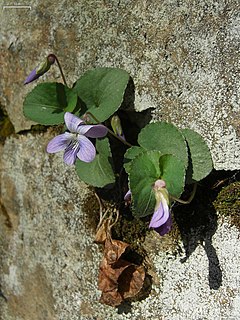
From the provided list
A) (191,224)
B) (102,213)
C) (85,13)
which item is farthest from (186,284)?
(85,13)

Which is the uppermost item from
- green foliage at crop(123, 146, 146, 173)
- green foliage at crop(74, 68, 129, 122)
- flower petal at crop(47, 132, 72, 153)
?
green foliage at crop(74, 68, 129, 122)

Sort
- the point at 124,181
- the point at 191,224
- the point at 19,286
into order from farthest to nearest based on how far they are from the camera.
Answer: the point at 19,286
the point at 124,181
the point at 191,224

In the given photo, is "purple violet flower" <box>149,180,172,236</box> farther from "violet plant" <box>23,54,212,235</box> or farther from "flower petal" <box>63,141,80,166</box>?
"flower petal" <box>63,141,80,166</box>

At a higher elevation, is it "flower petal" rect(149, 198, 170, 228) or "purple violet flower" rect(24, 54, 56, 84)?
"purple violet flower" rect(24, 54, 56, 84)

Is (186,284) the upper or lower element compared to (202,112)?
lower

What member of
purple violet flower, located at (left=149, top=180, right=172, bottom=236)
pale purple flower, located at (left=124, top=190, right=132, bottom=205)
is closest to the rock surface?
pale purple flower, located at (left=124, top=190, right=132, bottom=205)

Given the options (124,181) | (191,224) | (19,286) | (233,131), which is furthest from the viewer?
(19,286)

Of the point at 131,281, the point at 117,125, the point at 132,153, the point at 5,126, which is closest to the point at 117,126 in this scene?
the point at 117,125

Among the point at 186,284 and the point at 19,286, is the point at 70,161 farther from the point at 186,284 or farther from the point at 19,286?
the point at 19,286
